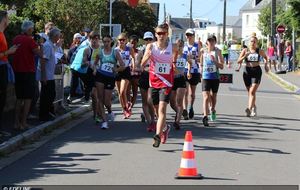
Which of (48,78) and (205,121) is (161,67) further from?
(48,78)

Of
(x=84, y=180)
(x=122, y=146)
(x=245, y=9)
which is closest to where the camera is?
(x=84, y=180)

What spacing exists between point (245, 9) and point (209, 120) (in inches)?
4520

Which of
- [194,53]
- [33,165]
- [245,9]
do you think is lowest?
[33,165]

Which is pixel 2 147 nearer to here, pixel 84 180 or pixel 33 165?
pixel 33 165

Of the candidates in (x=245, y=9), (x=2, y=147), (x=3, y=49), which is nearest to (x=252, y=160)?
(x=2, y=147)

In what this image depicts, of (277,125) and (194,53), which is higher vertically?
(194,53)

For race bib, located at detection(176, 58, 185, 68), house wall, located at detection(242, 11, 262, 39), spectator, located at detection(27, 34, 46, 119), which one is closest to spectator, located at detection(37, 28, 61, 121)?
spectator, located at detection(27, 34, 46, 119)

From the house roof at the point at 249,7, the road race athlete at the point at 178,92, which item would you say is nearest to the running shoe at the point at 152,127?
the road race athlete at the point at 178,92

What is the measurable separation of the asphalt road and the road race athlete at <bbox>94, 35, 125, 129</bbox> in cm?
59

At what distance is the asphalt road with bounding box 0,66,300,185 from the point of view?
7.80 metres

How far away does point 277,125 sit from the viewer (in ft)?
44.1

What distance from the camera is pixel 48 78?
12.6 m

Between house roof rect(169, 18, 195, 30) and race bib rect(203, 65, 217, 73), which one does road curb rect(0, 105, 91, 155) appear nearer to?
race bib rect(203, 65, 217, 73)

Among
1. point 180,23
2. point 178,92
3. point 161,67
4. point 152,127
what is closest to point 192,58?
point 178,92
